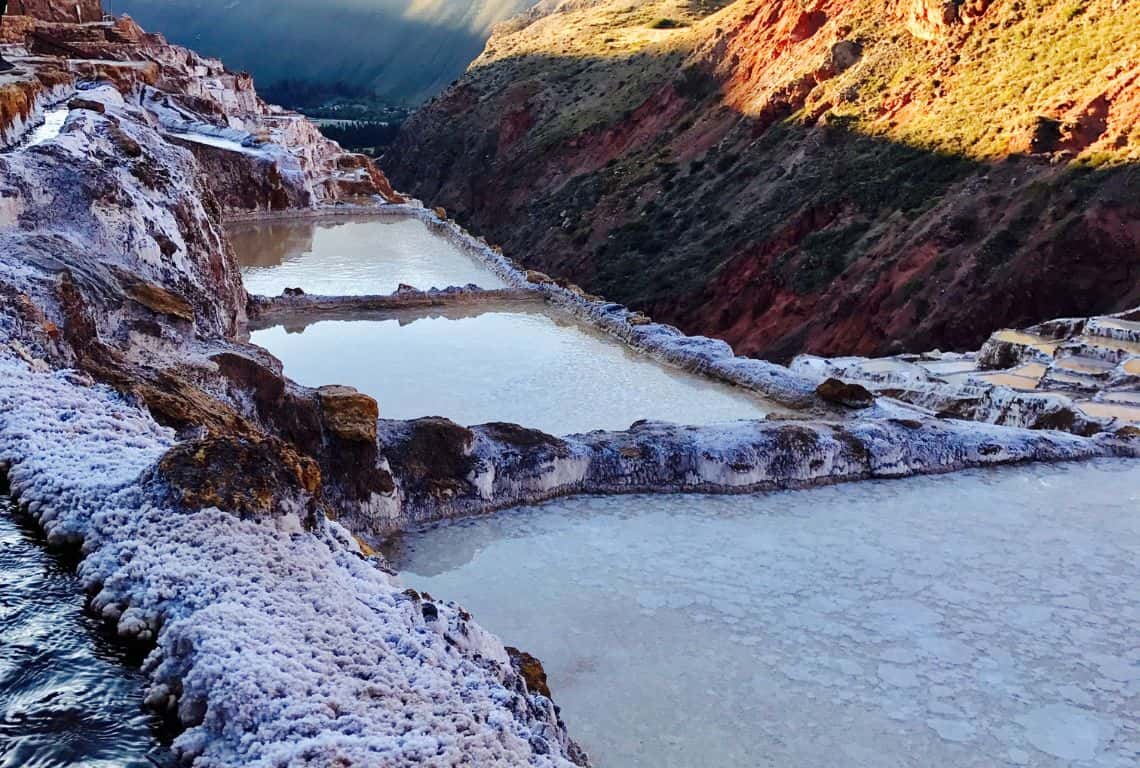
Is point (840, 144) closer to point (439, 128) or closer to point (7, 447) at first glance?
point (7, 447)

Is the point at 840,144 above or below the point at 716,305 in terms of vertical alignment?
above

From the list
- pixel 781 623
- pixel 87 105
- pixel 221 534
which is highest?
pixel 87 105

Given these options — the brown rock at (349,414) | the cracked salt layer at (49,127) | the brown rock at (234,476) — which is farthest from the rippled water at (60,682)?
the cracked salt layer at (49,127)

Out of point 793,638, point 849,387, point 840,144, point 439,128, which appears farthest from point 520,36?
point 793,638

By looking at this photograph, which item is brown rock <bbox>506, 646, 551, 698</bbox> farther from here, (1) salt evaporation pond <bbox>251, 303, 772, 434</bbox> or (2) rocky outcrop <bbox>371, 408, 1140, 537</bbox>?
(1) salt evaporation pond <bbox>251, 303, 772, 434</bbox>

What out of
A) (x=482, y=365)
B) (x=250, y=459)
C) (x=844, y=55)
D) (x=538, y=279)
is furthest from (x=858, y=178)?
(x=250, y=459)

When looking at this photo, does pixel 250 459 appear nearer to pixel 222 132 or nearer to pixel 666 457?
pixel 666 457

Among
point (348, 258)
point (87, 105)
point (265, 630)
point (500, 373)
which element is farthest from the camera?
point (348, 258)
